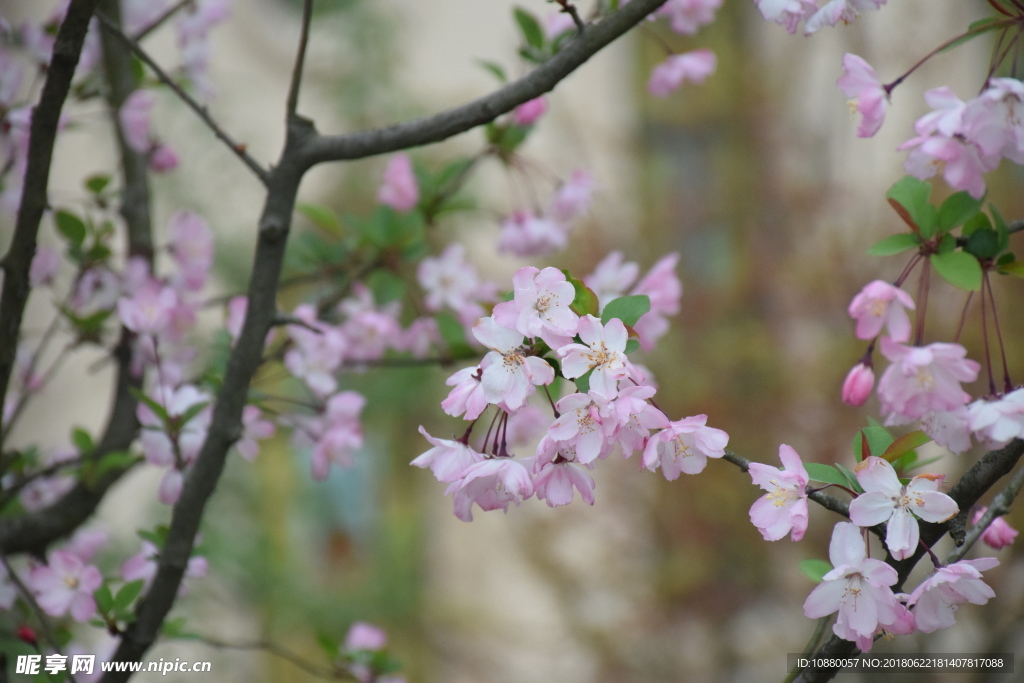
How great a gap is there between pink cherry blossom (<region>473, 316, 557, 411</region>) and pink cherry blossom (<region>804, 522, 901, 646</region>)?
0.23 meters

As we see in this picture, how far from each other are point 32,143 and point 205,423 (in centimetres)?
37

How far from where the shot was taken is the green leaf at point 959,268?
0.57 m

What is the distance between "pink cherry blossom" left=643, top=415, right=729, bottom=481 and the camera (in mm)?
557

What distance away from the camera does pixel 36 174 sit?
0.74m

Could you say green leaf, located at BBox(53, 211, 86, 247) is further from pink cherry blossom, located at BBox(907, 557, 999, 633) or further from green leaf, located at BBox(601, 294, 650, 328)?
pink cherry blossom, located at BBox(907, 557, 999, 633)

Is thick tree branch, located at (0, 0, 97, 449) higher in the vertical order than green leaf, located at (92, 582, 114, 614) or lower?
higher

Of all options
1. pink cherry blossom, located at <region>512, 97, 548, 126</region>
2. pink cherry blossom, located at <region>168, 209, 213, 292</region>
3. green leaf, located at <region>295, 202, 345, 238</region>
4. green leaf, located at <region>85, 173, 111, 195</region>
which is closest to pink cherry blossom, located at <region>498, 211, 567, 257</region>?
pink cherry blossom, located at <region>512, 97, 548, 126</region>

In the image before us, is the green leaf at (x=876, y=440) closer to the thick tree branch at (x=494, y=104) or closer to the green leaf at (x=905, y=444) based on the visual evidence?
the green leaf at (x=905, y=444)

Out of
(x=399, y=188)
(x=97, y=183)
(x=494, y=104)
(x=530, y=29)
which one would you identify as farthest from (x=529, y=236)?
(x=97, y=183)

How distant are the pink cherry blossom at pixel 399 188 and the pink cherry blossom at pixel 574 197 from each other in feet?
0.71

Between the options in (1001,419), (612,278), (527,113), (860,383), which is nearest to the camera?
(1001,419)

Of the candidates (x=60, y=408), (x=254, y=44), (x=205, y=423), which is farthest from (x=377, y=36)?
(x=205, y=423)

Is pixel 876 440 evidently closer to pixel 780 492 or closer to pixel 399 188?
pixel 780 492

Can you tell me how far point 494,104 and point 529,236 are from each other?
47 centimetres
